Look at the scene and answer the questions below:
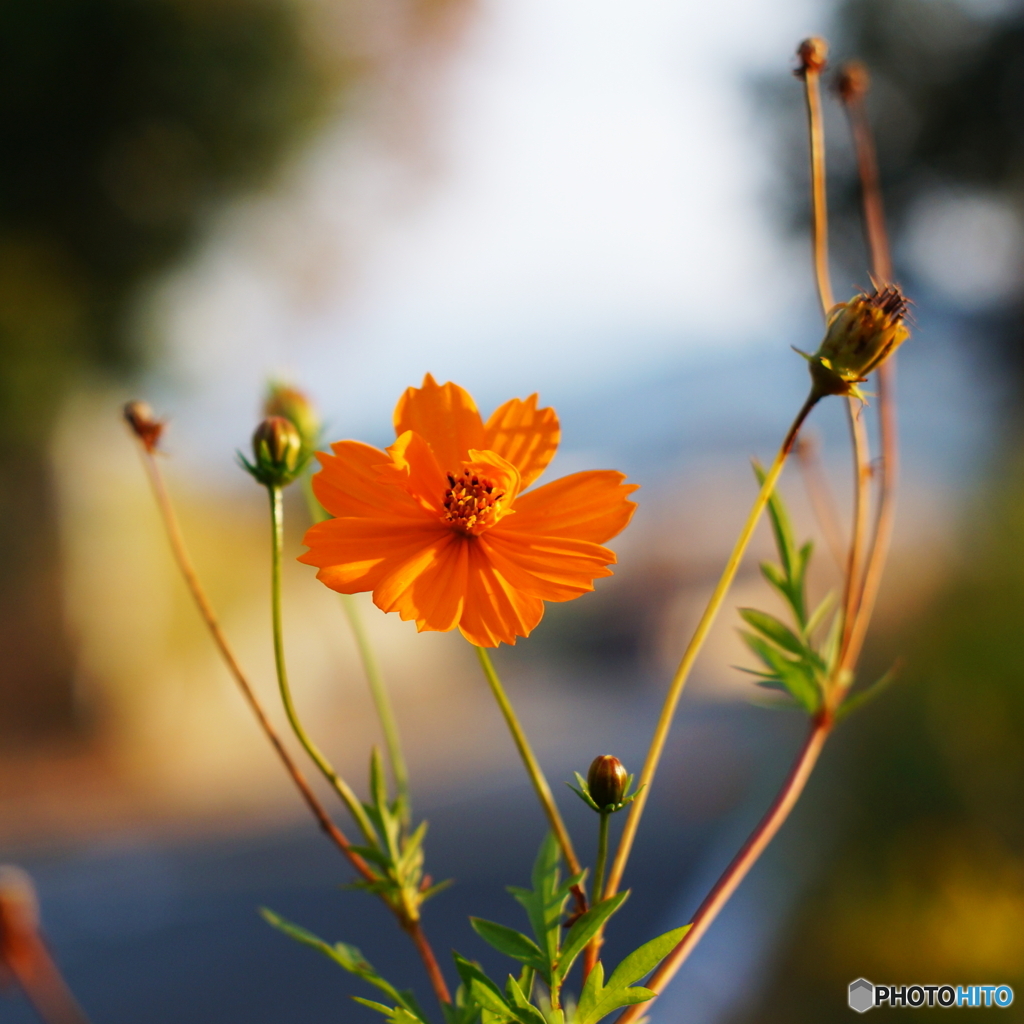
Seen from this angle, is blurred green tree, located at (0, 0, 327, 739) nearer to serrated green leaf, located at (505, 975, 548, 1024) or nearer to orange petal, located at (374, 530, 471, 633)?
orange petal, located at (374, 530, 471, 633)

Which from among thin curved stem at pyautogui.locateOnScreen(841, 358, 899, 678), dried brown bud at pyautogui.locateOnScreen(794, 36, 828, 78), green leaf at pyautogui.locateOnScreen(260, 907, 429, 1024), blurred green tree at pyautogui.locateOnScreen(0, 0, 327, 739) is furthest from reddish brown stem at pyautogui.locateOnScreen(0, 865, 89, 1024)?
blurred green tree at pyautogui.locateOnScreen(0, 0, 327, 739)

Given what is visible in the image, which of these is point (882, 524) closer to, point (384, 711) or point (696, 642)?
point (696, 642)

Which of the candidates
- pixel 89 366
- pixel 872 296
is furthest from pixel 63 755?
pixel 872 296

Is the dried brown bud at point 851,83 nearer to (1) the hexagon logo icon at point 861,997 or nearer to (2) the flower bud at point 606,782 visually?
(2) the flower bud at point 606,782

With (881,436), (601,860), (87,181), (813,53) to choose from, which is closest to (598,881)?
(601,860)

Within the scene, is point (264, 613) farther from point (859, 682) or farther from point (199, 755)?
point (859, 682)

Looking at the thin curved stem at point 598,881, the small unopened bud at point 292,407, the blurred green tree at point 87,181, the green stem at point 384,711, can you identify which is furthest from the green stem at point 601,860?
the blurred green tree at point 87,181
